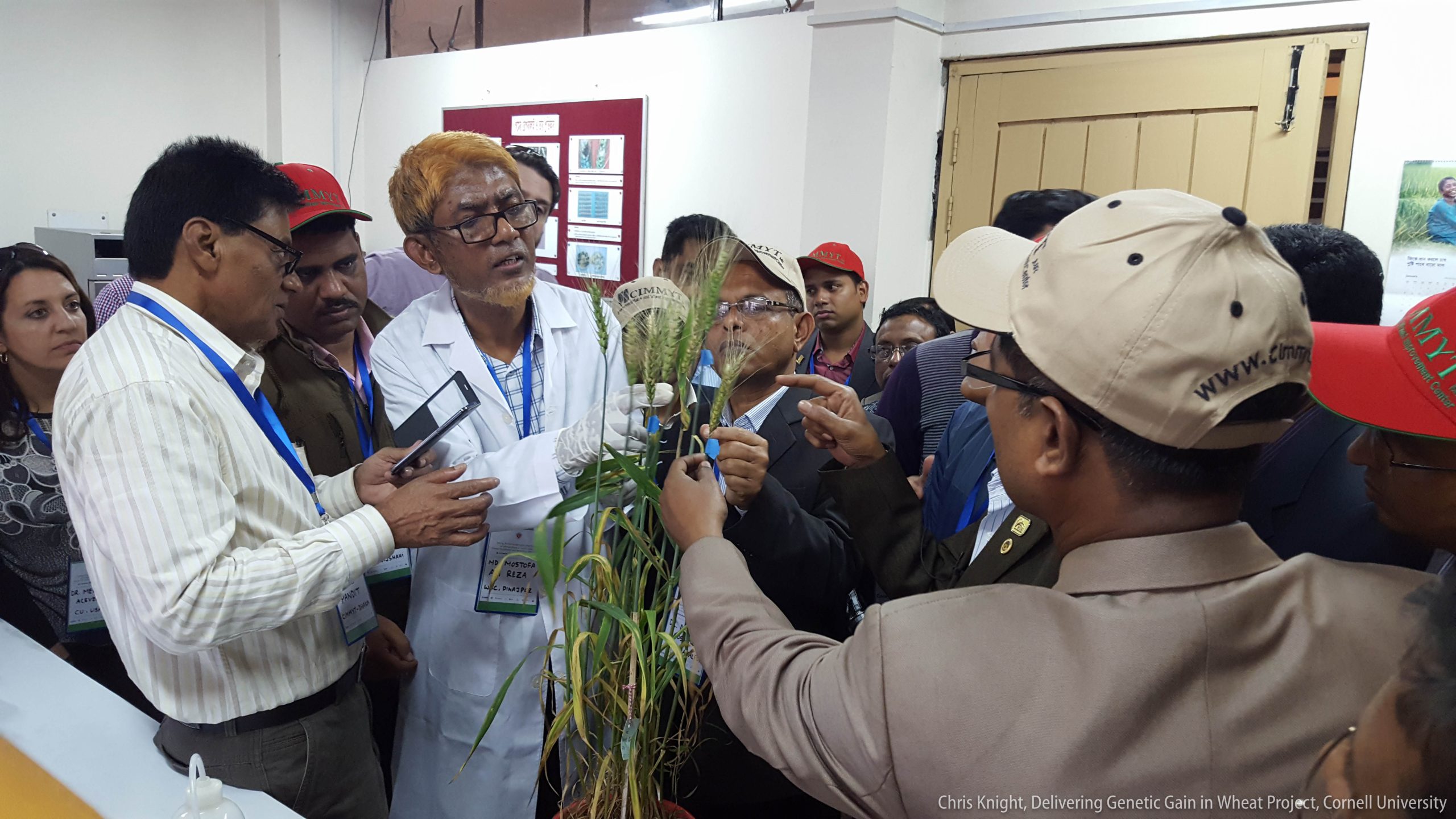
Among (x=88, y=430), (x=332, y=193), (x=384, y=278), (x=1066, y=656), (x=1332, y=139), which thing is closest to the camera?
(x=1066, y=656)

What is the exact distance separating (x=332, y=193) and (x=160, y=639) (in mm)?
1468

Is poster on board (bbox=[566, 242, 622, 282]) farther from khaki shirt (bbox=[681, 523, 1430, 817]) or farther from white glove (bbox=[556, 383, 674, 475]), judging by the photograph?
khaki shirt (bbox=[681, 523, 1430, 817])

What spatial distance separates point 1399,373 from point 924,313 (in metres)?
2.14

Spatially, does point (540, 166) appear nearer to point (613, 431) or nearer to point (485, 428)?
point (485, 428)

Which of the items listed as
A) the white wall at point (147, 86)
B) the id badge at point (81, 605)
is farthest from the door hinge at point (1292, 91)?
the white wall at point (147, 86)

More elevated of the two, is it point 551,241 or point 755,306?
point 551,241

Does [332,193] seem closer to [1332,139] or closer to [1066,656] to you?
[1066,656]

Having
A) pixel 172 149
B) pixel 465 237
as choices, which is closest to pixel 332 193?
pixel 465 237

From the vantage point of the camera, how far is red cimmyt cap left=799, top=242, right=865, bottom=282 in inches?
129

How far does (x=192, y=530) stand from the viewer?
3.76 feet

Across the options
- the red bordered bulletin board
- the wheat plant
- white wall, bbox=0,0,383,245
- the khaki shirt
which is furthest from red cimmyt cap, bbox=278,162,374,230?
white wall, bbox=0,0,383,245

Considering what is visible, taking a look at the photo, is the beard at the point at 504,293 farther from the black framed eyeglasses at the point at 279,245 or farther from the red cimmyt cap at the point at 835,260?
the red cimmyt cap at the point at 835,260

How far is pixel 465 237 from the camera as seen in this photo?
188 cm

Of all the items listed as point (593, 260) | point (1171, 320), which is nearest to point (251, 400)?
point (1171, 320)
